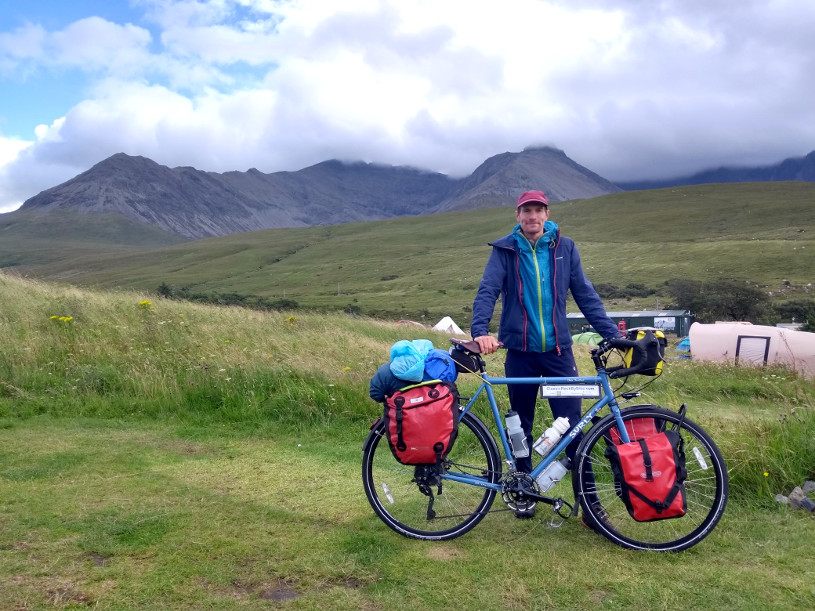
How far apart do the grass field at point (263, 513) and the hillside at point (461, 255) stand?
154 ft

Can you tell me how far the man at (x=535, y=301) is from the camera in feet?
14.5

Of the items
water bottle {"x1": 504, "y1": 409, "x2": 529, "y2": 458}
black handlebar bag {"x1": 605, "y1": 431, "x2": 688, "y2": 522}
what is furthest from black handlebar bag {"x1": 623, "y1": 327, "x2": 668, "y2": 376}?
water bottle {"x1": 504, "y1": 409, "x2": 529, "y2": 458}

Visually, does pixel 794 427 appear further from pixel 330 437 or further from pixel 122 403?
pixel 122 403

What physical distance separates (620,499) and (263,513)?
2349 millimetres

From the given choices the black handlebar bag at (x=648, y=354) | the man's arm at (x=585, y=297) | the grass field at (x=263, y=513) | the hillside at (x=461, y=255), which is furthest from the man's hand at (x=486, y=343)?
the hillside at (x=461, y=255)

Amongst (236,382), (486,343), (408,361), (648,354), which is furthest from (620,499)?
(236,382)

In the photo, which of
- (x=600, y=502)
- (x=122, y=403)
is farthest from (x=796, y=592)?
(x=122, y=403)

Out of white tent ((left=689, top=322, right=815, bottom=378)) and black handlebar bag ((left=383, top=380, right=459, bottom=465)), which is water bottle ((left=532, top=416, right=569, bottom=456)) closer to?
black handlebar bag ((left=383, top=380, right=459, bottom=465))

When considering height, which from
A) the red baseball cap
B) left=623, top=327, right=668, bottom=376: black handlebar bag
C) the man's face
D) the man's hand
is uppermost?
the red baseball cap

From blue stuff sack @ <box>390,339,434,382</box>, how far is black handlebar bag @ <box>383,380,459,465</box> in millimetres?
91

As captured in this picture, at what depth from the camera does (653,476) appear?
3.94m

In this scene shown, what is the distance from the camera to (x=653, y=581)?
3.52 m

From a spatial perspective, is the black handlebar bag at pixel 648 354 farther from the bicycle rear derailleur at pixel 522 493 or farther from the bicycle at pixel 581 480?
the bicycle rear derailleur at pixel 522 493

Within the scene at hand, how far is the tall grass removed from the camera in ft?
17.6
